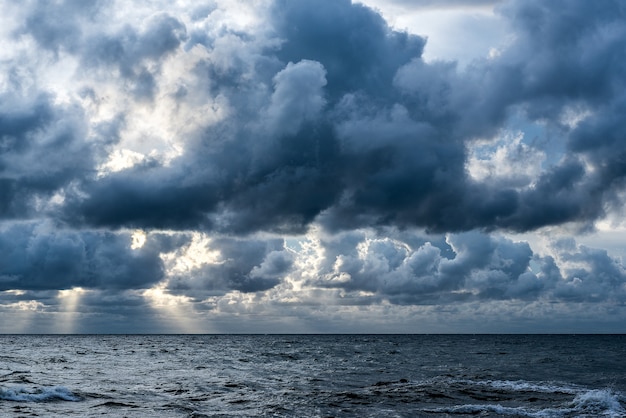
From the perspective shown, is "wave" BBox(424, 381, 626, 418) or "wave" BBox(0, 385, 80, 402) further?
"wave" BBox(0, 385, 80, 402)

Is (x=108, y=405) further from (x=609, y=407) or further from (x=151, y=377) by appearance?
(x=609, y=407)

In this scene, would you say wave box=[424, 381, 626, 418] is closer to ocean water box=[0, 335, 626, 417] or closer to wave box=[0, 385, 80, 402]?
ocean water box=[0, 335, 626, 417]

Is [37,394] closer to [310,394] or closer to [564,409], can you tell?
[310,394]

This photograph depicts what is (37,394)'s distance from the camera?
38156 millimetres

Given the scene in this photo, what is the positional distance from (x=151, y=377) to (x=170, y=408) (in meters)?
22.0

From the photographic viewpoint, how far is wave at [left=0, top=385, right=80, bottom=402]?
120ft

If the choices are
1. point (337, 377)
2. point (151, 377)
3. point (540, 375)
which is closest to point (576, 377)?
point (540, 375)

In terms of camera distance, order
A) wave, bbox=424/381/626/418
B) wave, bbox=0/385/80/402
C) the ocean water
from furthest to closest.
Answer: wave, bbox=0/385/80/402 < the ocean water < wave, bbox=424/381/626/418

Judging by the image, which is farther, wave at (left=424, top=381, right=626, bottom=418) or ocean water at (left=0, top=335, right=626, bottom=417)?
ocean water at (left=0, top=335, right=626, bottom=417)

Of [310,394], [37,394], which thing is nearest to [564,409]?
[310,394]

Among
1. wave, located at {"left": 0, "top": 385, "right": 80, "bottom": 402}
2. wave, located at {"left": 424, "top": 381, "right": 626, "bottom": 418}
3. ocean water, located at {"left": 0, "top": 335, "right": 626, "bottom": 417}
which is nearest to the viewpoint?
wave, located at {"left": 424, "top": 381, "right": 626, "bottom": 418}

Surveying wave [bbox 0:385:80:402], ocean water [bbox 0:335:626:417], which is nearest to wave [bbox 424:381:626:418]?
ocean water [bbox 0:335:626:417]

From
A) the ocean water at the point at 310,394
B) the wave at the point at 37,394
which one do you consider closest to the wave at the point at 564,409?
the ocean water at the point at 310,394

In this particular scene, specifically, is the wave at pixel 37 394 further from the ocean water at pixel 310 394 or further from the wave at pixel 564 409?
the wave at pixel 564 409
